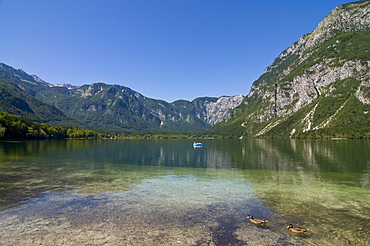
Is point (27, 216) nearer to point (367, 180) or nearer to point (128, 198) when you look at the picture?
point (128, 198)

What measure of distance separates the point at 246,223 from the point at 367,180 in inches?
1187

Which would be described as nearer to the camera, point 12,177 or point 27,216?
point 27,216

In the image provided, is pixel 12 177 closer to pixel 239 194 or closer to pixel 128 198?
pixel 128 198

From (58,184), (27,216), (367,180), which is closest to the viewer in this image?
(27,216)

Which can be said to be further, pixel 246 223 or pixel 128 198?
pixel 128 198

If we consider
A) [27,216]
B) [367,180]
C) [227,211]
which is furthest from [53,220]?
[367,180]

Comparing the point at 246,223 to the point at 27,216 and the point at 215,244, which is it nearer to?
the point at 215,244

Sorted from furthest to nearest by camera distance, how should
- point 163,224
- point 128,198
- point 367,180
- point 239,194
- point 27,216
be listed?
point 367,180 → point 239,194 → point 128,198 → point 27,216 → point 163,224

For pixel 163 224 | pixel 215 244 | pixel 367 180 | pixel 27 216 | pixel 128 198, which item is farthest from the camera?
pixel 367 180

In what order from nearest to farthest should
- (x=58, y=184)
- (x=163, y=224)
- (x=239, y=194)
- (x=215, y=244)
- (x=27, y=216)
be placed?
(x=215, y=244), (x=163, y=224), (x=27, y=216), (x=239, y=194), (x=58, y=184)

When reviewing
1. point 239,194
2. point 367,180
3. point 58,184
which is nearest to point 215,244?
point 239,194

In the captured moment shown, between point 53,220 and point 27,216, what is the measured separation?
8.96 feet

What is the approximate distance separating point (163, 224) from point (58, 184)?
22295mm

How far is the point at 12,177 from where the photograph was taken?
37.6 metres
